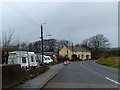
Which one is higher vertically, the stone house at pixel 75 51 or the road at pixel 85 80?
the stone house at pixel 75 51

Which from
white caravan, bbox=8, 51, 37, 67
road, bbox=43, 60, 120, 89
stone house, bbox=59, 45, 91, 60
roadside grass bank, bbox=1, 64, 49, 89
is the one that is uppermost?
stone house, bbox=59, 45, 91, 60

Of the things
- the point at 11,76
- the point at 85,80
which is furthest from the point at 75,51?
the point at 11,76

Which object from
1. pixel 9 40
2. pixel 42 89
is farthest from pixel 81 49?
pixel 42 89

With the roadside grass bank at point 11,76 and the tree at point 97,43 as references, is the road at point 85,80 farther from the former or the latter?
the tree at point 97,43

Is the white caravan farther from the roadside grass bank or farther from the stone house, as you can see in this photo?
the stone house

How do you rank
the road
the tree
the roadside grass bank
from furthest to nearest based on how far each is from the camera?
the tree < the road < the roadside grass bank

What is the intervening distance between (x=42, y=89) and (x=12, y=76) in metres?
1.98

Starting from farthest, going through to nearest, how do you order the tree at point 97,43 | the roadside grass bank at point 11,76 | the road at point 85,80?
the tree at point 97,43 < the road at point 85,80 < the roadside grass bank at point 11,76

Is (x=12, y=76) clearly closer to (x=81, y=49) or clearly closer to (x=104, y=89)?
(x=104, y=89)

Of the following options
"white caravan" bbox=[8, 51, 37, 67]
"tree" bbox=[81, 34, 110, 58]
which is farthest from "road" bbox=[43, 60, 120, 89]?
"tree" bbox=[81, 34, 110, 58]

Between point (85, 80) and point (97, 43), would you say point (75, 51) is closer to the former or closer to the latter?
point (97, 43)

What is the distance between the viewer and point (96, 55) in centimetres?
16425

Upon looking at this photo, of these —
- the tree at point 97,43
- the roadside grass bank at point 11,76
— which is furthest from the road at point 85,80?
the tree at point 97,43

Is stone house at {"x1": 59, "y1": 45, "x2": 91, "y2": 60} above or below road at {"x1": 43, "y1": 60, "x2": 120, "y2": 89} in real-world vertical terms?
above
